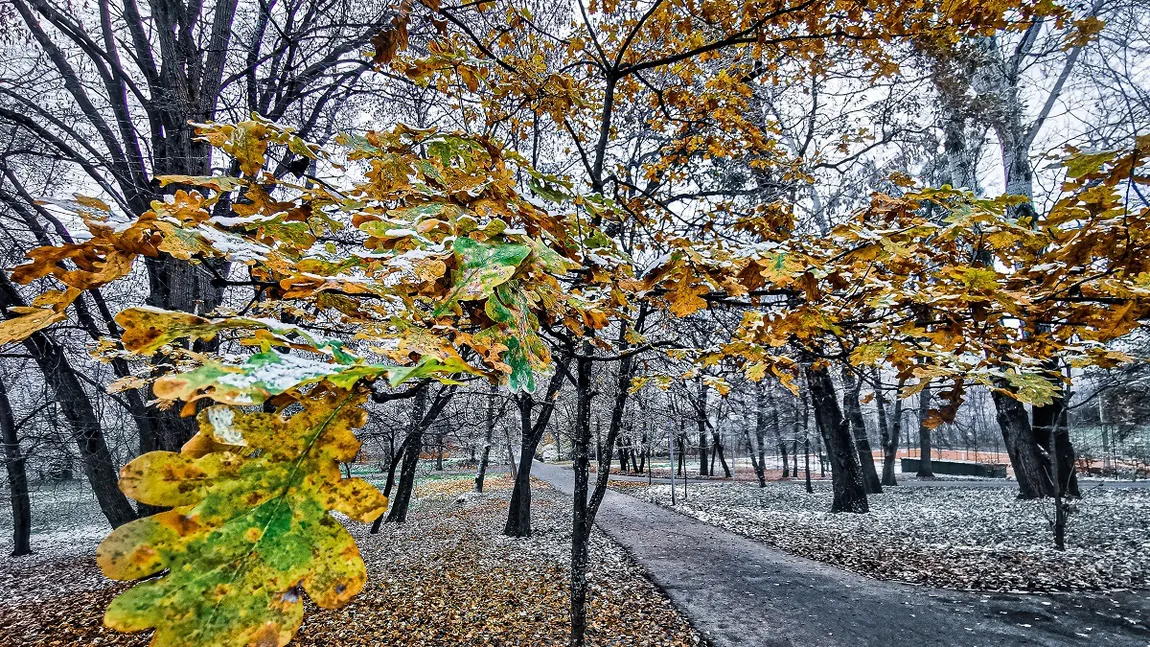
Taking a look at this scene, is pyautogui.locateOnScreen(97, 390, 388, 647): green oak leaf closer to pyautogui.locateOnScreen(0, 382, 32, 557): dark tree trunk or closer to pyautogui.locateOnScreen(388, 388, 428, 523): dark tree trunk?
pyautogui.locateOnScreen(388, 388, 428, 523): dark tree trunk

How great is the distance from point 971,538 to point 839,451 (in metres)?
3.47

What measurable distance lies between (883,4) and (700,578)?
7781mm

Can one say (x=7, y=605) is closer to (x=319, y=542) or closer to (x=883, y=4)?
(x=319, y=542)

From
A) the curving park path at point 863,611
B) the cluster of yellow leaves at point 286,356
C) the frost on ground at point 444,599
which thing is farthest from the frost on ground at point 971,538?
the cluster of yellow leaves at point 286,356

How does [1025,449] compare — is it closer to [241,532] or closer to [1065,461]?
[1065,461]

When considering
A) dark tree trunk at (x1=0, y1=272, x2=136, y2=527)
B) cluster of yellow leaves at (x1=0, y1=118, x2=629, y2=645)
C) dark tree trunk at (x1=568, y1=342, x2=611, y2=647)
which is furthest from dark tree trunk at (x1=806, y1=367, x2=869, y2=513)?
dark tree trunk at (x1=0, y1=272, x2=136, y2=527)

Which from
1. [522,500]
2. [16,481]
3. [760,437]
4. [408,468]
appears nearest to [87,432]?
[16,481]

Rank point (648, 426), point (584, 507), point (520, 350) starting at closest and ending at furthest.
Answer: point (520, 350), point (584, 507), point (648, 426)

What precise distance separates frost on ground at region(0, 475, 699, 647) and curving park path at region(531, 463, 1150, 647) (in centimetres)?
62

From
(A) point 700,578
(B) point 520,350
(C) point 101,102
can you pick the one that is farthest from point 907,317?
(C) point 101,102

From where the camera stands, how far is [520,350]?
3.39 ft

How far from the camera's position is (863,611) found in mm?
6227

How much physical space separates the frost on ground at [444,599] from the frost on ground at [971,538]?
4029mm

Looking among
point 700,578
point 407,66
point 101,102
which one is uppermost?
point 101,102
